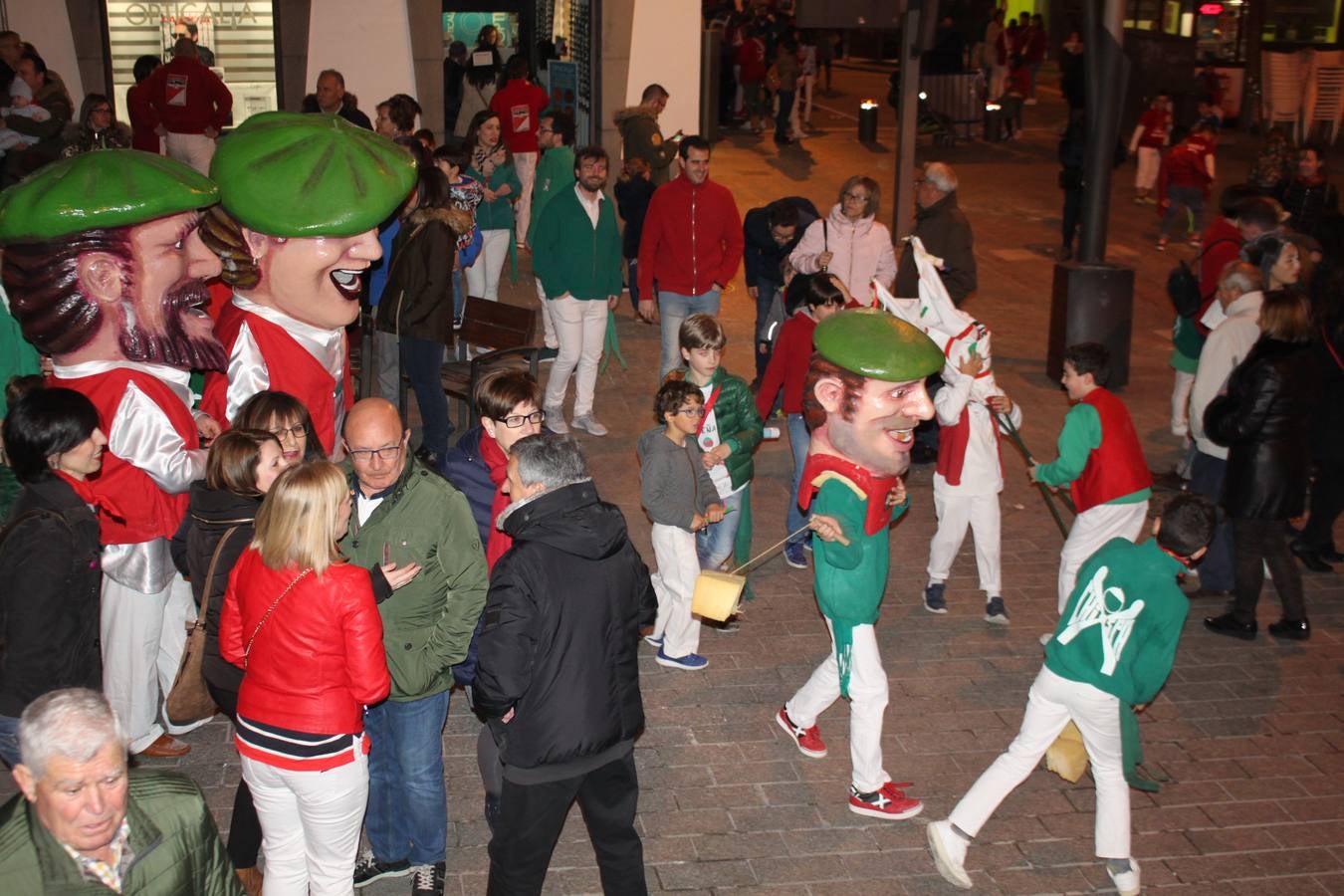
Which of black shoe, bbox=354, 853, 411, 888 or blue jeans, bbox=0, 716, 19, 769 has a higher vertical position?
blue jeans, bbox=0, 716, 19, 769

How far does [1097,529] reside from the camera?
267 inches

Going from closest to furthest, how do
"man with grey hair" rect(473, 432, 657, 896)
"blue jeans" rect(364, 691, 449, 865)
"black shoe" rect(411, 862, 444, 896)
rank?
1. "man with grey hair" rect(473, 432, 657, 896)
2. "blue jeans" rect(364, 691, 449, 865)
3. "black shoe" rect(411, 862, 444, 896)

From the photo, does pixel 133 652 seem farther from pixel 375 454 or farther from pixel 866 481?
pixel 866 481

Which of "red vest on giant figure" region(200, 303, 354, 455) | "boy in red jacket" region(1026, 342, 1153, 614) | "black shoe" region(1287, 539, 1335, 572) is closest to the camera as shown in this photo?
"red vest on giant figure" region(200, 303, 354, 455)

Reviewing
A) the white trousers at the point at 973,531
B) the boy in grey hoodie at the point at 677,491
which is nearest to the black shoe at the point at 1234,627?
the white trousers at the point at 973,531

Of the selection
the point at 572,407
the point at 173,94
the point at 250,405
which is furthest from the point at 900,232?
the point at 250,405

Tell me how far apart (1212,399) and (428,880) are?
5223 millimetres

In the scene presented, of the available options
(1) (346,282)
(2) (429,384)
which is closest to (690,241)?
(2) (429,384)

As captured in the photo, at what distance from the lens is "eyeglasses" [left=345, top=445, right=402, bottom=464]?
15.7 feet

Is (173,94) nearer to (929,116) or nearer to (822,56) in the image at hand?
(929,116)

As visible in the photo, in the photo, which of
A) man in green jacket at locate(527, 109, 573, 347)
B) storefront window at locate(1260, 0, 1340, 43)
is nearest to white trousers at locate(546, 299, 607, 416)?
man in green jacket at locate(527, 109, 573, 347)

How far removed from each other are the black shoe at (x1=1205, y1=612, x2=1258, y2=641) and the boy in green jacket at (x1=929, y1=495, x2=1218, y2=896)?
238 centimetres

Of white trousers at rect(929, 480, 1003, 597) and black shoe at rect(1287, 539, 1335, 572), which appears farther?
black shoe at rect(1287, 539, 1335, 572)

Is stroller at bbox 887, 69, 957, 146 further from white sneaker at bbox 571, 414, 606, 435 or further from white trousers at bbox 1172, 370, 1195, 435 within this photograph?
white sneaker at bbox 571, 414, 606, 435
